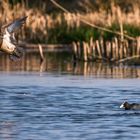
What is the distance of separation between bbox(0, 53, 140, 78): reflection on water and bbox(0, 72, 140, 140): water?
2.68 feet

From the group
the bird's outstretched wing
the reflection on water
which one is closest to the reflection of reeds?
the reflection on water

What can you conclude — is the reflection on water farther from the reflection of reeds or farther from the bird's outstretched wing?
the bird's outstretched wing

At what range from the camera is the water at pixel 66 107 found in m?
12.6

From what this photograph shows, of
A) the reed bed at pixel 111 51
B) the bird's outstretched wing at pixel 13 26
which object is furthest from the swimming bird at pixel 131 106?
the reed bed at pixel 111 51

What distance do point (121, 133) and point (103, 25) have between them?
1726 cm

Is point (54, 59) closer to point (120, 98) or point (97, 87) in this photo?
point (97, 87)

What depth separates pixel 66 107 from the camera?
15320 mm

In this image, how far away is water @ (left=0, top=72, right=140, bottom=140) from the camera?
1260cm

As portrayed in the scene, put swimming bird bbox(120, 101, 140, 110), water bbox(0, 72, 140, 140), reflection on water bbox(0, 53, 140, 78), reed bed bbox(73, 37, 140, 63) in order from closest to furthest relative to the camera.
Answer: water bbox(0, 72, 140, 140) → swimming bird bbox(120, 101, 140, 110) → reflection on water bbox(0, 53, 140, 78) → reed bed bbox(73, 37, 140, 63)

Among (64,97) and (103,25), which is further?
(103,25)

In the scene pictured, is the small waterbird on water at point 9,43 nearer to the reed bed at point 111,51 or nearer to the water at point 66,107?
the water at point 66,107

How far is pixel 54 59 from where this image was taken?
87.5 feet

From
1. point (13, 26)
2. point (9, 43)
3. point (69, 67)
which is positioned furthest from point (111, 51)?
point (9, 43)

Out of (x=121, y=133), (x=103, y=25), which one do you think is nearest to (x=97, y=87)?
(x=121, y=133)
